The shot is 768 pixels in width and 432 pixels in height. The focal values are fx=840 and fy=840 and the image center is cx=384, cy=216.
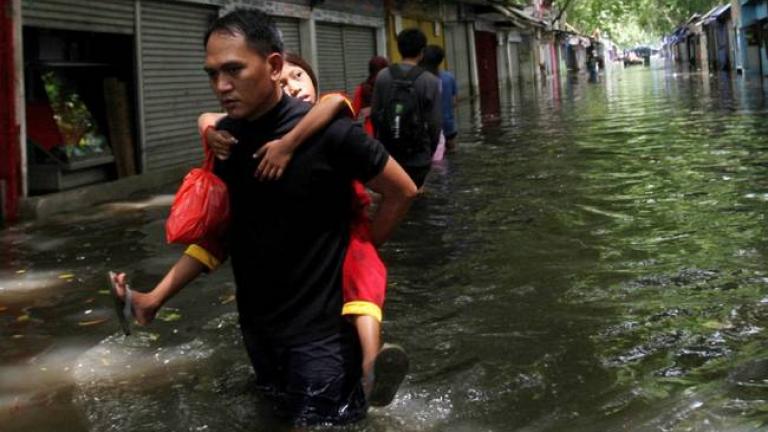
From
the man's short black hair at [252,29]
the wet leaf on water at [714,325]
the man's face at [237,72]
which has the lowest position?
the wet leaf on water at [714,325]

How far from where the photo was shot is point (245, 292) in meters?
2.81

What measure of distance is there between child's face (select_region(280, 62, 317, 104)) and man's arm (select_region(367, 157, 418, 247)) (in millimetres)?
508

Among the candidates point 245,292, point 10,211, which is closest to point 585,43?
point 10,211

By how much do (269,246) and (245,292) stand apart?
24cm

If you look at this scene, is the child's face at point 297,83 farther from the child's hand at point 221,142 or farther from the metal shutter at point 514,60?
the metal shutter at point 514,60

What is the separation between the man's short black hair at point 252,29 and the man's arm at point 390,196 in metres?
0.51

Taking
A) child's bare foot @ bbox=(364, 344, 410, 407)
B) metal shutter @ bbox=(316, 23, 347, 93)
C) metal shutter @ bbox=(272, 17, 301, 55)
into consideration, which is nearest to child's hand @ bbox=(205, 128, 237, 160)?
child's bare foot @ bbox=(364, 344, 410, 407)

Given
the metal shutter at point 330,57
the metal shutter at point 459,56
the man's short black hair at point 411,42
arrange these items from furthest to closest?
the metal shutter at point 459,56 < the metal shutter at point 330,57 < the man's short black hair at point 411,42

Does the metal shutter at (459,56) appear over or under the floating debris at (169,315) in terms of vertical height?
over

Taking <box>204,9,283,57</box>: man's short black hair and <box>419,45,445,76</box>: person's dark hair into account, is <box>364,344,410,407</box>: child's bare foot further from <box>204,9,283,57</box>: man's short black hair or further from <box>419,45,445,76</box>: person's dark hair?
<box>419,45,445,76</box>: person's dark hair

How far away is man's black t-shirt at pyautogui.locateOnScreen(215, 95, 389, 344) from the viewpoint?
2.57 meters

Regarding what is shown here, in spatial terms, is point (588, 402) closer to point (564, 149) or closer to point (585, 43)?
point (564, 149)

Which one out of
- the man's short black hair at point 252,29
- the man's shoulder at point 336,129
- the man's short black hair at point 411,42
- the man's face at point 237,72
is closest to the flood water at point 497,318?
the man's shoulder at point 336,129

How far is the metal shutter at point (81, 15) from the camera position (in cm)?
877
